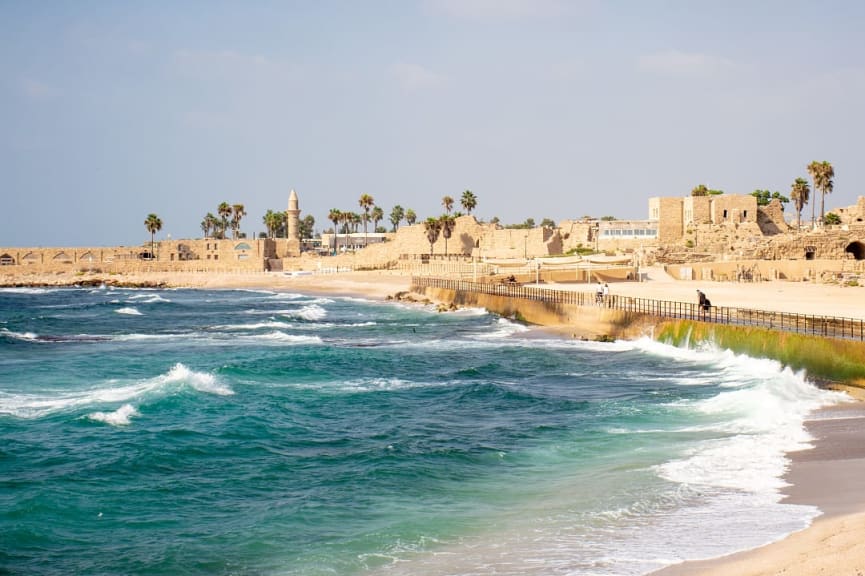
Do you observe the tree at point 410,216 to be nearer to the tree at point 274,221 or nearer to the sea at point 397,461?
the tree at point 274,221

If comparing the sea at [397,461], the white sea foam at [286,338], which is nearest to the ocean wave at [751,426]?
the sea at [397,461]

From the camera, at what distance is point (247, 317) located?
57.3 metres

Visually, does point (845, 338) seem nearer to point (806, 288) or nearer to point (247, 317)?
point (806, 288)

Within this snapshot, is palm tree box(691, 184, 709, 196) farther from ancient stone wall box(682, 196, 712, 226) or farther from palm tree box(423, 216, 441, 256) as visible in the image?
palm tree box(423, 216, 441, 256)

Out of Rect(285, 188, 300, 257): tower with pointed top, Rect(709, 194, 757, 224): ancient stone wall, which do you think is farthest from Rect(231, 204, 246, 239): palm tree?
Rect(709, 194, 757, 224): ancient stone wall

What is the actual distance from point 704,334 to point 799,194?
56.1 m

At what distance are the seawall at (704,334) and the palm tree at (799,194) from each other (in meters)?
40.3

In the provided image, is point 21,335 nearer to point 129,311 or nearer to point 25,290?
point 129,311

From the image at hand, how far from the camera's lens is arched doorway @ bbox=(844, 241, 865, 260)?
201ft

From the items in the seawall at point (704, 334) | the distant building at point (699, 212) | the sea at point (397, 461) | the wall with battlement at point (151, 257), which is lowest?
the sea at point (397, 461)

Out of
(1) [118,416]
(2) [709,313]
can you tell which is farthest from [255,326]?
(1) [118,416]

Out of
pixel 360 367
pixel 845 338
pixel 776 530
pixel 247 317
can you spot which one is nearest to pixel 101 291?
pixel 247 317

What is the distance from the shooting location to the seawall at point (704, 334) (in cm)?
2353

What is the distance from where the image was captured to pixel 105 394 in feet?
82.9
